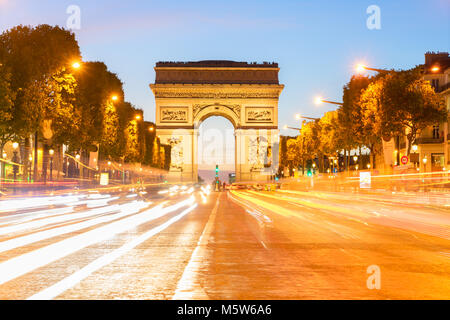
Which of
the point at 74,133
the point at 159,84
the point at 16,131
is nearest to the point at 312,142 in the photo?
the point at 159,84

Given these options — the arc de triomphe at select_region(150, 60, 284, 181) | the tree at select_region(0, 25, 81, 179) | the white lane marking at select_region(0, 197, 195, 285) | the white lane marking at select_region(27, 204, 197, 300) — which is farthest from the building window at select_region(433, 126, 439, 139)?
the white lane marking at select_region(27, 204, 197, 300)

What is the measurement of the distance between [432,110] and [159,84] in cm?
4207

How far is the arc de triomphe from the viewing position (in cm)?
7806

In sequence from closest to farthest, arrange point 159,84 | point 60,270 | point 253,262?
point 60,270 < point 253,262 < point 159,84

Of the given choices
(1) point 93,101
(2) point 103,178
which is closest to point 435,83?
(1) point 93,101

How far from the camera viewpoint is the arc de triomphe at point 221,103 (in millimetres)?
78062

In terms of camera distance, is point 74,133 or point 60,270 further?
point 74,133

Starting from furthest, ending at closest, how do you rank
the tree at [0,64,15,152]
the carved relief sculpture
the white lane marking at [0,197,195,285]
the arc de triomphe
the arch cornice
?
the arch cornice
the carved relief sculpture
the arc de triomphe
the tree at [0,64,15,152]
the white lane marking at [0,197,195,285]

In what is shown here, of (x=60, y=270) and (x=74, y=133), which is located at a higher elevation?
(x=74, y=133)

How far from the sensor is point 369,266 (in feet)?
23.7

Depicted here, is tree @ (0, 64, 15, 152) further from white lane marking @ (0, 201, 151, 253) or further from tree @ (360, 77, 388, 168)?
tree @ (360, 77, 388, 168)

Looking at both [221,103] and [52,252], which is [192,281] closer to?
[52,252]
